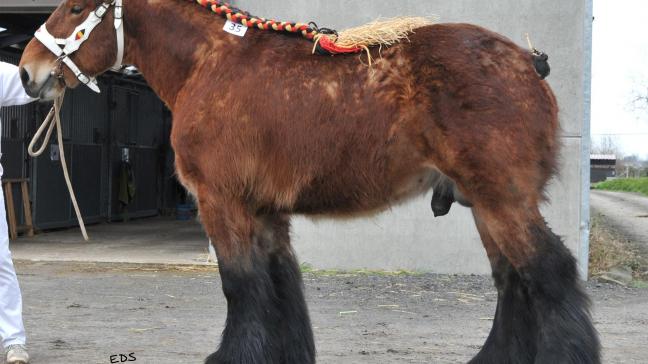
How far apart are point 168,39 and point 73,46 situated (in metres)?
0.52

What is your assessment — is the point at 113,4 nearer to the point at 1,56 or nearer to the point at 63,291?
the point at 63,291

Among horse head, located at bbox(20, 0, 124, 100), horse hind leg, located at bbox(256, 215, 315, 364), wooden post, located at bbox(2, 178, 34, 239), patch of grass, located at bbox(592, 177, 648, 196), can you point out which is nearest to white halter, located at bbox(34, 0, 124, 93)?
horse head, located at bbox(20, 0, 124, 100)

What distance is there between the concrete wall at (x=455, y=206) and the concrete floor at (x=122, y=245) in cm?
208

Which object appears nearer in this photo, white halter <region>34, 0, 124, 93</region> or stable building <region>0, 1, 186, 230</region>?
white halter <region>34, 0, 124, 93</region>

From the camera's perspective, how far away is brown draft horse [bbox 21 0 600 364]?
3.52 metres

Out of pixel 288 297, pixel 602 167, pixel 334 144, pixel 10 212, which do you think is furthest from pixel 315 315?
pixel 602 167

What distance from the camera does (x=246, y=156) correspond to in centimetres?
379

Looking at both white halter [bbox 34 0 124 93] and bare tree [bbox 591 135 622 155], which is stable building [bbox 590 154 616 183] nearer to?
bare tree [bbox 591 135 622 155]

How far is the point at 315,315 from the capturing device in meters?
6.70

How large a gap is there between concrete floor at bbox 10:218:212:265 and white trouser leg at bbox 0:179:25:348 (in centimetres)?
503

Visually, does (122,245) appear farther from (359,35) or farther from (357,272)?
(359,35)

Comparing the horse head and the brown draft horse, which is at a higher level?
the horse head

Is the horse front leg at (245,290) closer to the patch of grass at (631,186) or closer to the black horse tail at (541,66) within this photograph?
the black horse tail at (541,66)

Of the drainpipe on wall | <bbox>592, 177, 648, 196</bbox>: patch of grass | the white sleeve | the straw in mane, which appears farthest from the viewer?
<bbox>592, 177, 648, 196</bbox>: patch of grass
